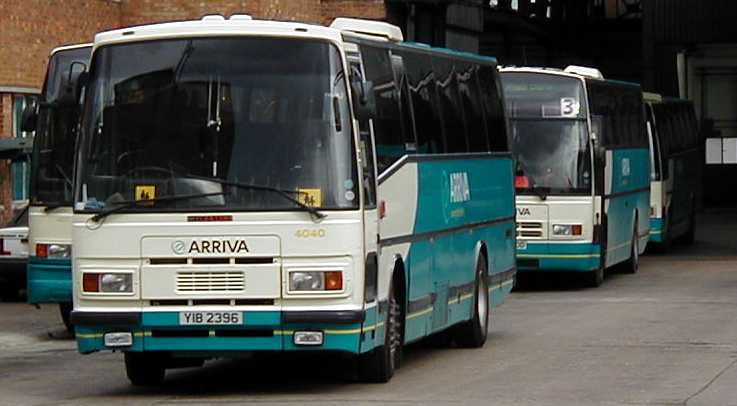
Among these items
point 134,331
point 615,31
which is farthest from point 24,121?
point 615,31

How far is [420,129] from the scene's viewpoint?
16656 millimetres

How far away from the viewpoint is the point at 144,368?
1524cm

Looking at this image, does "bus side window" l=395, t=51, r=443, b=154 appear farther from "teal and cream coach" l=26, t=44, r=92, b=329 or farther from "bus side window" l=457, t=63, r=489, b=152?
"teal and cream coach" l=26, t=44, r=92, b=329

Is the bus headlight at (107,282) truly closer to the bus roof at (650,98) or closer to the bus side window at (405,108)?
the bus side window at (405,108)

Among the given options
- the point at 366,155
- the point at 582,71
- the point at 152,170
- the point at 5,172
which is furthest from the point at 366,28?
the point at 5,172

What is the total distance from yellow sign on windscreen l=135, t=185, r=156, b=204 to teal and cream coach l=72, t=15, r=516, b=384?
14 millimetres

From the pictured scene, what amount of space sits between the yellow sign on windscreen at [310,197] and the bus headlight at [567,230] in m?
14.5

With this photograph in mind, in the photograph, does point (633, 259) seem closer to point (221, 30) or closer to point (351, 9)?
point (351, 9)

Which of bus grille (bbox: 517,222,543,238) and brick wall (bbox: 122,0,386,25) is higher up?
brick wall (bbox: 122,0,386,25)

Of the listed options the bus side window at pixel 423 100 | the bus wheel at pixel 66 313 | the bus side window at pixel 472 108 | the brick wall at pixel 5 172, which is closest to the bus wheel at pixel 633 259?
the brick wall at pixel 5 172

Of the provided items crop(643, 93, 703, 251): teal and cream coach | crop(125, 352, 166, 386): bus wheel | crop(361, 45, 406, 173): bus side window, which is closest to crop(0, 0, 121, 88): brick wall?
crop(643, 93, 703, 251): teal and cream coach

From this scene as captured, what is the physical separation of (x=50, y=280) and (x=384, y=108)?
6.03m

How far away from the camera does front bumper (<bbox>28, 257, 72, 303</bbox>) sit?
20.2 m

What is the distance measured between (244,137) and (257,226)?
2.29 feet
